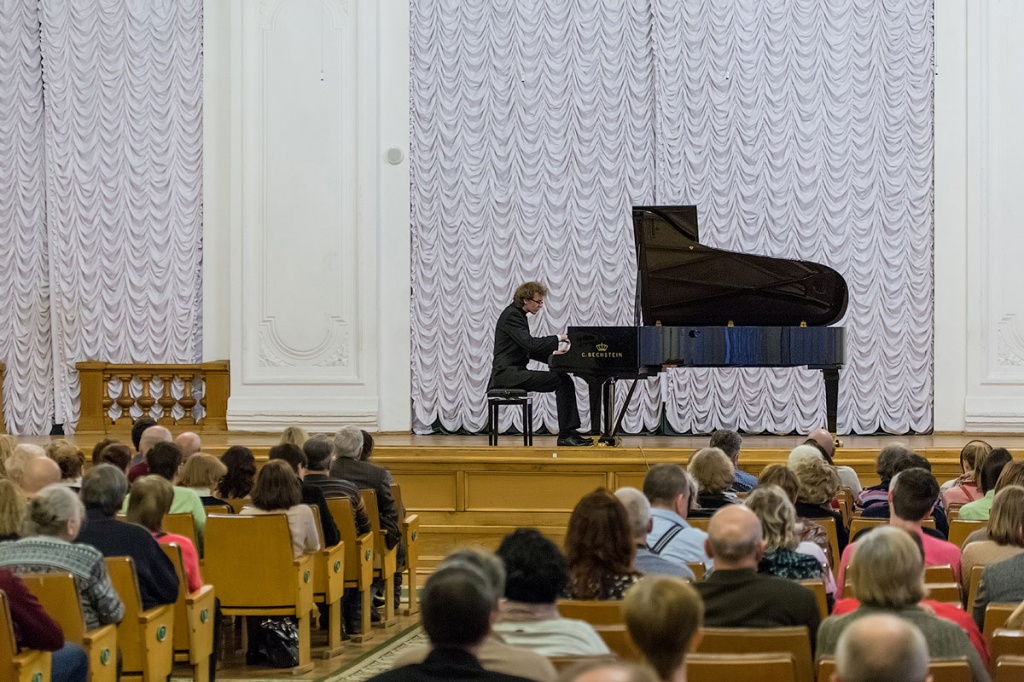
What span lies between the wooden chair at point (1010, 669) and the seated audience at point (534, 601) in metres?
0.93

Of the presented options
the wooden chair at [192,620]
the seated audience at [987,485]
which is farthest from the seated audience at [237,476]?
the seated audience at [987,485]

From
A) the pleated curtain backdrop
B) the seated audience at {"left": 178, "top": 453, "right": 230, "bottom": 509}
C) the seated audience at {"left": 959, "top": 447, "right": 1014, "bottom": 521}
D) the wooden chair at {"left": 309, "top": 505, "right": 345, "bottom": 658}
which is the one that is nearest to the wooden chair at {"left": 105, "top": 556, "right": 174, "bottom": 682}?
the wooden chair at {"left": 309, "top": 505, "right": 345, "bottom": 658}

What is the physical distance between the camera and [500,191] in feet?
41.6

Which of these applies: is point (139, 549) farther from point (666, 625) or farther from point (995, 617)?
point (995, 617)

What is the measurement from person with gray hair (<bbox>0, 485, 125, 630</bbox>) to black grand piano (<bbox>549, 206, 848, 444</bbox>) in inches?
216

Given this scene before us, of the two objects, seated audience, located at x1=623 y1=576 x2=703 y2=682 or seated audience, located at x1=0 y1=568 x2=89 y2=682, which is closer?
seated audience, located at x1=623 y1=576 x2=703 y2=682

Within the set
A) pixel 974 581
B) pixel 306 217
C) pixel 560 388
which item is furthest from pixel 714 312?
pixel 974 581

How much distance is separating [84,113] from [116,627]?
9360 mm

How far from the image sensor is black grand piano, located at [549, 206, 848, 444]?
9.49 meters

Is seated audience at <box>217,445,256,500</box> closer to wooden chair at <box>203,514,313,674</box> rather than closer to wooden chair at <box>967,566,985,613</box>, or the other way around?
wooden chair at <box>203,514,313,674</box>

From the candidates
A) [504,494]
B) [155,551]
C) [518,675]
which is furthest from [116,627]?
[504,494]

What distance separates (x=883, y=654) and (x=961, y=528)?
3.32 meters

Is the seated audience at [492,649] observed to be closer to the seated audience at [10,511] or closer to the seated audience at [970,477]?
the seated audience at [10,511]

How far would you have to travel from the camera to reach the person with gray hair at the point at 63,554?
13.7 feet
